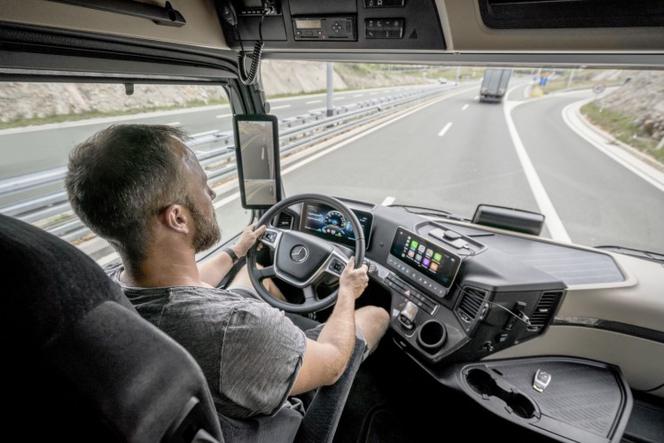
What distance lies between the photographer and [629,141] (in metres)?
2.54

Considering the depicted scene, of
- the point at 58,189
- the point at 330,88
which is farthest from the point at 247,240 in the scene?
the point at 330,88

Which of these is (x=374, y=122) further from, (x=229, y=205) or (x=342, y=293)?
(x=342, y=293)

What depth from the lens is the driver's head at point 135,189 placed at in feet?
3.06

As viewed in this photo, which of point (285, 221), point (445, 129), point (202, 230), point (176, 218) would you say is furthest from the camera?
point (445, 129)

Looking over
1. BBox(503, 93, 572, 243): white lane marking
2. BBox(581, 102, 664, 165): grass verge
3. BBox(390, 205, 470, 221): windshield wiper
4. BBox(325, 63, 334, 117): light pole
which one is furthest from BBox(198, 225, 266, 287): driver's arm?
BBox(325, 63, 334, 117): light pole

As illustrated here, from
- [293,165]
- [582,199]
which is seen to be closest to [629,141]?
[582,199]

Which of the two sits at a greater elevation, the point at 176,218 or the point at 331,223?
the point at 176,218

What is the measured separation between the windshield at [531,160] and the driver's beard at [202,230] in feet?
5.32

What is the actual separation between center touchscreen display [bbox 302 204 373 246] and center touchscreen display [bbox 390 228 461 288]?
26 cm

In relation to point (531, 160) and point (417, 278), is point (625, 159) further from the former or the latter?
point (417, 278)

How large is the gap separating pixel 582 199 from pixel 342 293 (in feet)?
8.68

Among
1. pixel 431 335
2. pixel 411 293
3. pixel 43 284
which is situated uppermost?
pixel 43 284

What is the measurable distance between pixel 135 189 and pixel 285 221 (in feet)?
4.72

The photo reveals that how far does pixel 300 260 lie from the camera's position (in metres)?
1.90
